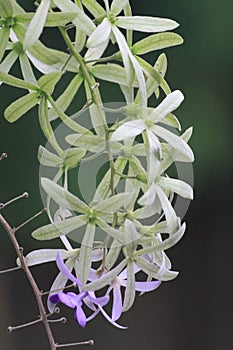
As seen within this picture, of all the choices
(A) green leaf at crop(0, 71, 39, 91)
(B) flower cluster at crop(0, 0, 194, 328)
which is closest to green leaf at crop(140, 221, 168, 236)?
(B) flower cluster at crop(0, 0, 194, 328)

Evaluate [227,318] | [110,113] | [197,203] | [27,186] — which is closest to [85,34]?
[110,113]

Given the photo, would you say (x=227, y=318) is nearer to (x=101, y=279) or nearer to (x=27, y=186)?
(x=27, y=186)

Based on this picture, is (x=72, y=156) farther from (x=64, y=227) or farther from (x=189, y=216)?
(x=189, y=216)

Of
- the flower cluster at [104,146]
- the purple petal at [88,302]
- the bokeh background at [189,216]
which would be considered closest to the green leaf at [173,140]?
the flower cluster at [104,146]

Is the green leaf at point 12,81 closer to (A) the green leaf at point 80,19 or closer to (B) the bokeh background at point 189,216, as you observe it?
(A) the green leaf at point 80,19

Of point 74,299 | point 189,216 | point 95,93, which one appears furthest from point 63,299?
point 189,216
